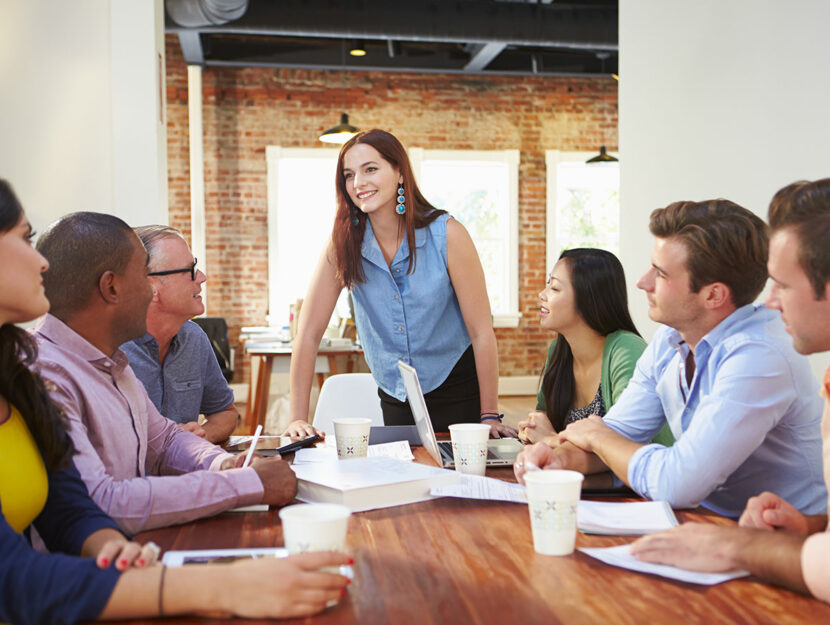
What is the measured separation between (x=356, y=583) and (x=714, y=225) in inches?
41.8

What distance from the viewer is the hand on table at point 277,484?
4.78 ft

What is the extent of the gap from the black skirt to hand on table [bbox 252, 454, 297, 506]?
115 cm

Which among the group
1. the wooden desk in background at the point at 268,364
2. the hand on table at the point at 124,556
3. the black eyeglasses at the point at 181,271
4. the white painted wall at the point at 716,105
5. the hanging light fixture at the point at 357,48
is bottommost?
the wooden desk in background at the point at 268,364

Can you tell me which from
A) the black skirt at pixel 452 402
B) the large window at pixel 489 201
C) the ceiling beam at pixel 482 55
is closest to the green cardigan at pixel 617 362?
the black skirt at pixel 452 402

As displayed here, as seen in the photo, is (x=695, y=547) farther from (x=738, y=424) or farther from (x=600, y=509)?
(x=738, y=424)

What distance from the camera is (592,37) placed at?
6.73m

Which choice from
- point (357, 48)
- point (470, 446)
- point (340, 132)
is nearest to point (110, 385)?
point (470, 446)

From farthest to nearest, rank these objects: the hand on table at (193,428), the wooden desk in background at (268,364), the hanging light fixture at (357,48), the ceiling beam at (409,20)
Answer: the hanging light fixture at (357,48)
the ceiling beam at (409,20)
the wooden desk in background at (268,364)
the hand on table at (193,428)

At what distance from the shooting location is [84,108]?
354 cm

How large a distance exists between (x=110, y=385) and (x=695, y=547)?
1102 mm

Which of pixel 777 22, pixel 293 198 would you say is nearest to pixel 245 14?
Result: pixel 293 198

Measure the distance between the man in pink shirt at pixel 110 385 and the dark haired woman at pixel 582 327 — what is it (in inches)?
44.9

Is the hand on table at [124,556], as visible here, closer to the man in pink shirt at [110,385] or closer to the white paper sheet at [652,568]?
the man in pink shirt at [110,385]


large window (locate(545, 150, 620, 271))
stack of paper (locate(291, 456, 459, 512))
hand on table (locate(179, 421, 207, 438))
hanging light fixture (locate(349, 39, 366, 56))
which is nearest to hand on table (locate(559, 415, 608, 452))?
stack of paper (locate(291, 456, 459, 512))
